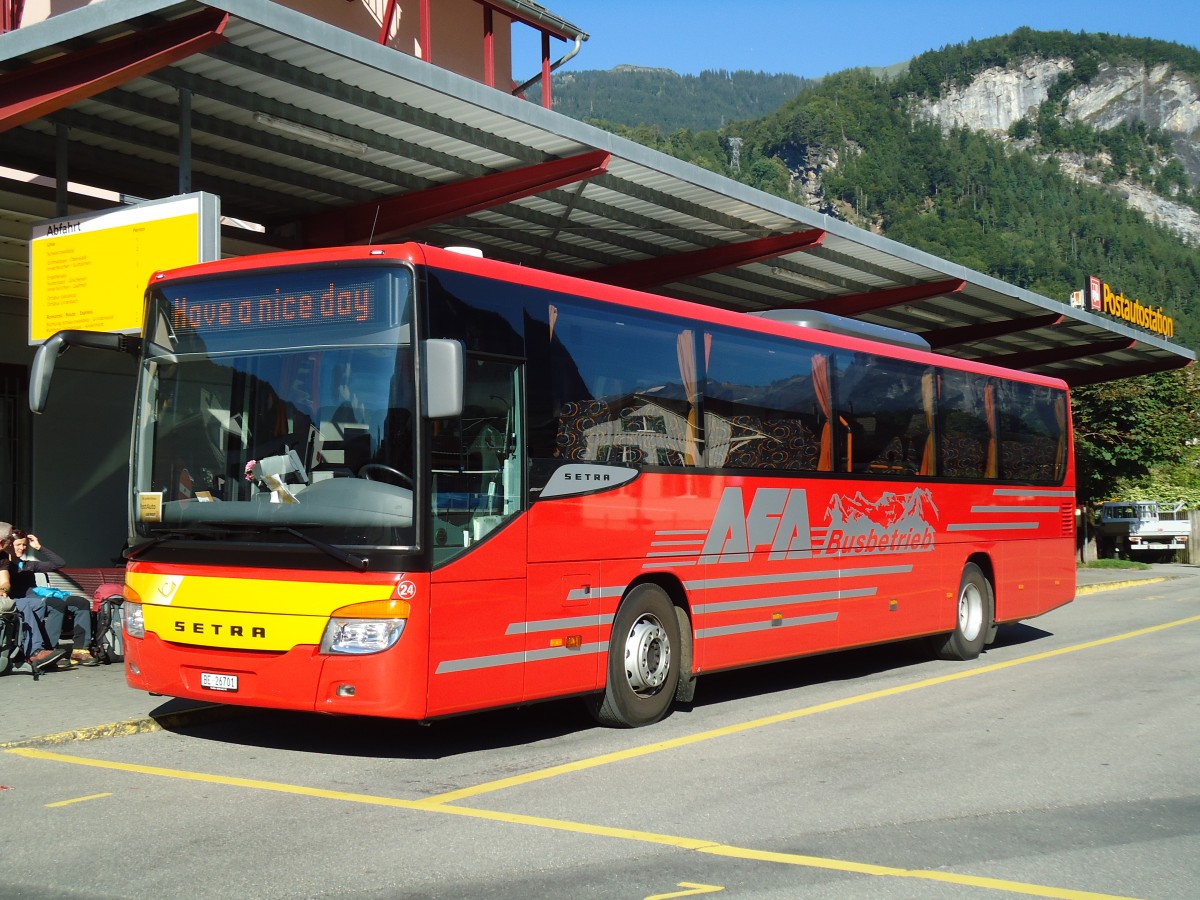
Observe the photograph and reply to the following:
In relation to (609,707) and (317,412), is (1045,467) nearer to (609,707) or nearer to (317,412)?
(609,707)

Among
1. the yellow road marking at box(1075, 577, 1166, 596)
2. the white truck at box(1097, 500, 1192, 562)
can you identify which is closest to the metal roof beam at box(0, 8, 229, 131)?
the yellow road marking at box(1075, 577, 1166, 596)

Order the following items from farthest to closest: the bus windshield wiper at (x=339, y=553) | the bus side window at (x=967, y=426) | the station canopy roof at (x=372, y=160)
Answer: the bus side window at (x=967, y=426) < the station canopy roof at (x=372, y=160) < the bus windshield wiper at (x=339, y=553)

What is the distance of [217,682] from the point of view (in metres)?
8.07

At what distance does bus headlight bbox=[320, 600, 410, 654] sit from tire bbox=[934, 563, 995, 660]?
8.19 m

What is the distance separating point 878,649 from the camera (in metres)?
15.9

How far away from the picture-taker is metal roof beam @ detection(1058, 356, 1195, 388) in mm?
31234

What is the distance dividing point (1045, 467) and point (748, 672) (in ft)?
16.7

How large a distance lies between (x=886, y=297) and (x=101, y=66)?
572 inches

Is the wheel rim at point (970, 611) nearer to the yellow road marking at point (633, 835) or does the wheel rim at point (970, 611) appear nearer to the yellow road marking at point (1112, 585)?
the yellow road marking at point (633, 835)

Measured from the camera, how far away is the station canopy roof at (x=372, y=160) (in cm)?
1030

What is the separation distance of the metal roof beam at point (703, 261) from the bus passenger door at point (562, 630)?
9402 millimetres

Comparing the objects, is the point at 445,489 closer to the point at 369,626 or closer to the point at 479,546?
the point at 479,546

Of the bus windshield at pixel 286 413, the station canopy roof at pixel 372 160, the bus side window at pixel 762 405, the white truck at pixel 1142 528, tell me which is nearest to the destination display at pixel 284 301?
the bus windshield at pixel 286 413

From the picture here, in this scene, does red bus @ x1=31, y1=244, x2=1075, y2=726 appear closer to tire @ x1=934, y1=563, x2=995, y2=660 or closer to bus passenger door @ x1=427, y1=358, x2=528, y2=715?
bus passenger door @ x1=427, y1=358, x2=528, y2=715
